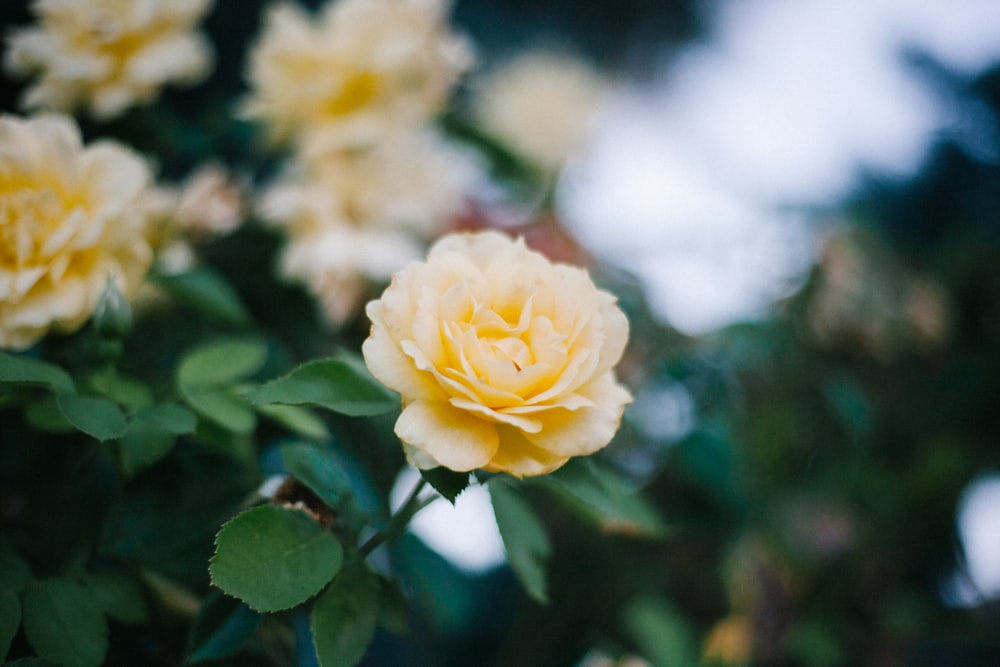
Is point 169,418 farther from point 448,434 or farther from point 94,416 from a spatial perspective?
point 448,434

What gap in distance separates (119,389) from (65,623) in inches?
4.5

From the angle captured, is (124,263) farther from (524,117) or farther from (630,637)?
(524,117)

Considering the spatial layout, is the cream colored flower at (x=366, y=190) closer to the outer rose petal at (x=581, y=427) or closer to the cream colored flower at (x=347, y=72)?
the cream colored flower at (x=347, y=72)

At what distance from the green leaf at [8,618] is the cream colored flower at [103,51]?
1.13ft

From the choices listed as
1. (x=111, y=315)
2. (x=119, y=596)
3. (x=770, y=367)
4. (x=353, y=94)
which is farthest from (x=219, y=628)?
(x=770, y=367)

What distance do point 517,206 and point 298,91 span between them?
340 millimetres

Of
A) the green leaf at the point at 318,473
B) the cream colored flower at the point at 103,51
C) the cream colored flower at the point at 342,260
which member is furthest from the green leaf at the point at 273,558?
the cream colored flower at the point at 103,51

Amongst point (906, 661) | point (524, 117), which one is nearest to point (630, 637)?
point (906, 661)

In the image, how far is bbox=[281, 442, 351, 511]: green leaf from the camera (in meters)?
0.30

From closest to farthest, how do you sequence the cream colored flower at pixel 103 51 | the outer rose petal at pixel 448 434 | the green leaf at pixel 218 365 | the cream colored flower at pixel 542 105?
the outer rose petal at pixel 448 434
the green leaf at pixel 218 365
the cream colored flower at pixel 103 51
the cream colored flower at pixel 542 105

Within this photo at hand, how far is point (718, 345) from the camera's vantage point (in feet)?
2.36

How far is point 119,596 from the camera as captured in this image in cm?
33

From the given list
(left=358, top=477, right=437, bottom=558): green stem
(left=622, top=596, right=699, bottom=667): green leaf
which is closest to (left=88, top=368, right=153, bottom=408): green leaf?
(left=358, top=477, right=437, bottom=558): green stem

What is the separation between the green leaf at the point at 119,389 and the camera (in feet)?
1.10
